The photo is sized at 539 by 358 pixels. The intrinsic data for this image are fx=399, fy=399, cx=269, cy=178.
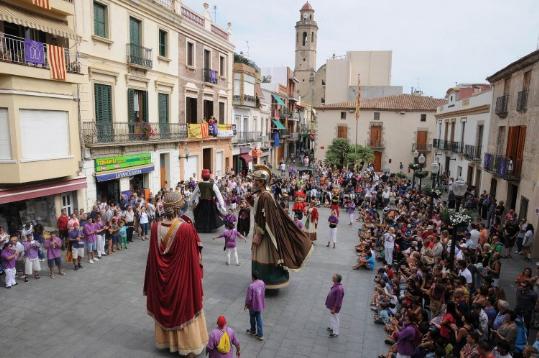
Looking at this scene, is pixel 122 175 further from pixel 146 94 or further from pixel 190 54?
pixel 190 54

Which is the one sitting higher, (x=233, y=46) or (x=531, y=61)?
(x=233, y=46)

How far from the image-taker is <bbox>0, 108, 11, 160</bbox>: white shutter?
1202 cm

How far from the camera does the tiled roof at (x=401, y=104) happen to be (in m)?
40.3

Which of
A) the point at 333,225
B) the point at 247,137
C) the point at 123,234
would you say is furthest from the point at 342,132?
the point at 123,234

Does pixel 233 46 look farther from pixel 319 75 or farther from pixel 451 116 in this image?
pixel 319 75

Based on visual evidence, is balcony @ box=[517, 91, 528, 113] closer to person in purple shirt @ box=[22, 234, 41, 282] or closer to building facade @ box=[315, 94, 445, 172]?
person in purple shirt @ box=[22, 234, 41, 282]

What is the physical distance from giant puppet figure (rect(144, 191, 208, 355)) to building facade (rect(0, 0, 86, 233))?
798 cm

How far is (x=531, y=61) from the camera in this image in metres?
16.5

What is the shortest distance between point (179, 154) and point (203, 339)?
54.0ft

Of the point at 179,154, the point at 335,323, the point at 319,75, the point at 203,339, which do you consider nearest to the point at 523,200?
the point at 335,323

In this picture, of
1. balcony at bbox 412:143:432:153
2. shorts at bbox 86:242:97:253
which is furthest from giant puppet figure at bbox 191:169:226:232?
balcony at bbox 412:143:432:153

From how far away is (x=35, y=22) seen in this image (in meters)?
12.7

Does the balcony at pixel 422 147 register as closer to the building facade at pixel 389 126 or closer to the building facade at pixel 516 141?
the building facade at pixel 389 126

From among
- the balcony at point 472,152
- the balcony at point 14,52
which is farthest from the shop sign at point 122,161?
the balcony at point 472,152
